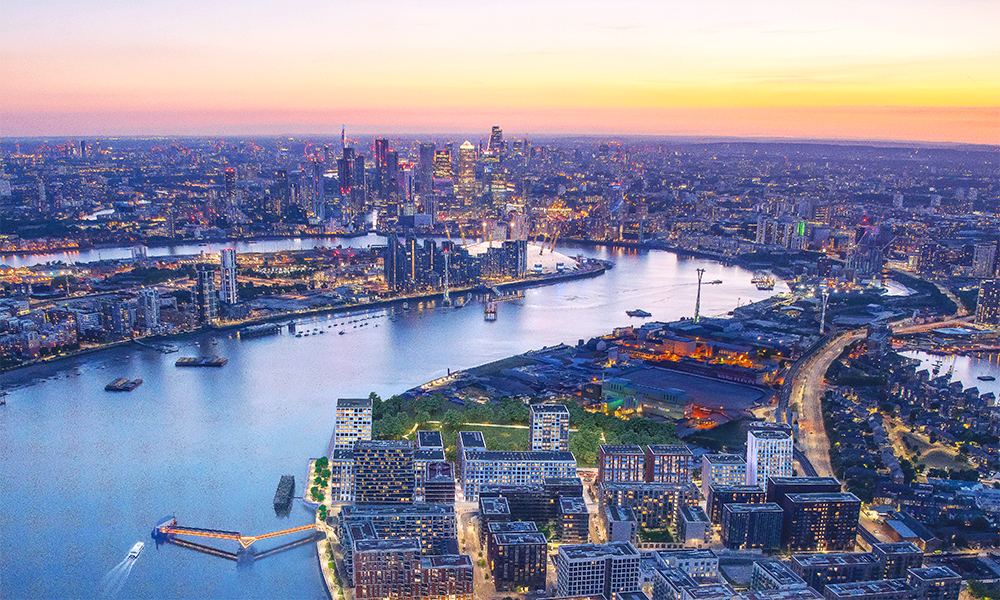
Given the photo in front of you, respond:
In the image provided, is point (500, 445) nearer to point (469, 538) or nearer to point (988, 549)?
point (469, 538)

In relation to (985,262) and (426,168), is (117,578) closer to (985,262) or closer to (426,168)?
(985,262)

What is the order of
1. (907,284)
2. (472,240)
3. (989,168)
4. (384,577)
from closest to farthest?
(384,577), (907,284), (472,240), (989,168)

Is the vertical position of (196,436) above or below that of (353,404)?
below

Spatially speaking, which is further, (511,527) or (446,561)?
(511,527)

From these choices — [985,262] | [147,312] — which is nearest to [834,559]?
[147,312]

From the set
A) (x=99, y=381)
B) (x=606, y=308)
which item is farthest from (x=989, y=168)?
(x=99, y=381)

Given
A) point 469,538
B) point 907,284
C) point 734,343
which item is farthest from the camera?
point 907,284

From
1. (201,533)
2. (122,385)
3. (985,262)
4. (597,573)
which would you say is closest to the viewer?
(597,573)
